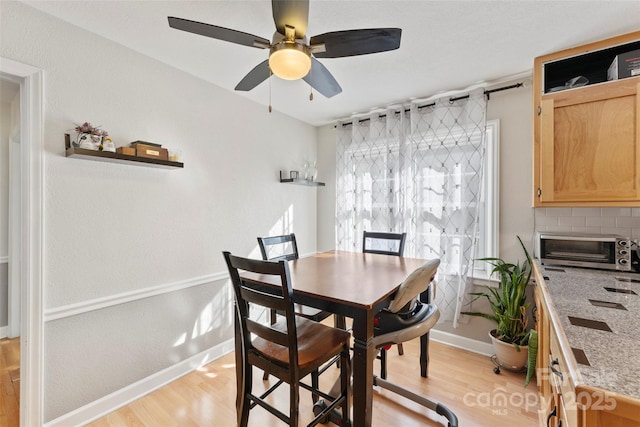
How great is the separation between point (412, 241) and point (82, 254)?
2.74 m

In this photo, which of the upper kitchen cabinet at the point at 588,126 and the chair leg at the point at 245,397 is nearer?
the chair leg at the point at 245,397

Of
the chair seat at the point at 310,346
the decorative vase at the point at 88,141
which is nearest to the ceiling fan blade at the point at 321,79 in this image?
the decorative vase at the point at 88,141

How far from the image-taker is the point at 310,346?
57.5 inches

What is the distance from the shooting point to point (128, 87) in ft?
6.47

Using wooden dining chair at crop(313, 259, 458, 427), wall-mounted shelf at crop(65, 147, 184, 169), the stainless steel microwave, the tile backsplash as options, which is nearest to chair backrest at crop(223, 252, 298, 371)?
wooden dining chair at crop(313, 259, 458, 427)

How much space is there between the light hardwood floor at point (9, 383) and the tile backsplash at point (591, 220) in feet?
13.1

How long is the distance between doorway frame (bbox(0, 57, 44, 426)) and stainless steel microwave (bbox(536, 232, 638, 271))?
3322 mm

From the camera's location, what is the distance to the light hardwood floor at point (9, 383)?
70.1 inches

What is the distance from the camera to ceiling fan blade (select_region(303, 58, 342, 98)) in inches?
64.5

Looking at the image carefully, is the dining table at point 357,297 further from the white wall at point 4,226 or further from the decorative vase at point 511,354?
the white wall at point 4,226

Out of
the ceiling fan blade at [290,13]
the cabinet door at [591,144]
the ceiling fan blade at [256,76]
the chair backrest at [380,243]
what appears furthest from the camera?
the chair backrest at [380,243]

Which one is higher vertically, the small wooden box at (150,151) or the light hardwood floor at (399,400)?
the small wooden box at (150,151)

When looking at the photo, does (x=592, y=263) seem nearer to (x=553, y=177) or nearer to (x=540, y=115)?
(x=553, y=177)

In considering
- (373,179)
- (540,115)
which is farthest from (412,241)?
(540,115)
